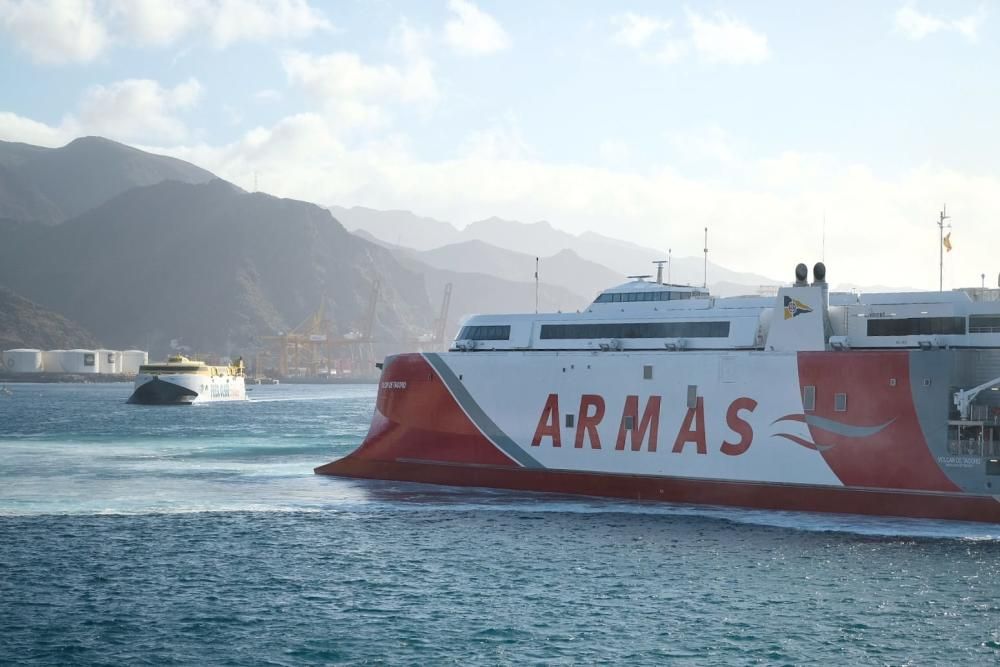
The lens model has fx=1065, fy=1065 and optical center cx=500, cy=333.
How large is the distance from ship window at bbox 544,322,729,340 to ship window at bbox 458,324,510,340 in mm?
1703

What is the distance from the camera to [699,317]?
113ft

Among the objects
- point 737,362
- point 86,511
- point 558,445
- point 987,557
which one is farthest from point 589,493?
point 86,511

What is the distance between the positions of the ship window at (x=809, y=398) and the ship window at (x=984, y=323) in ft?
15.6

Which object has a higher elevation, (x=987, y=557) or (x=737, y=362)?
(x=737, y=362)

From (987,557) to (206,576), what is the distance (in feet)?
61.5

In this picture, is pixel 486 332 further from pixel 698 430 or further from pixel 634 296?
pixel 698 430

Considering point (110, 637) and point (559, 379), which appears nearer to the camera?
point (110, 637)

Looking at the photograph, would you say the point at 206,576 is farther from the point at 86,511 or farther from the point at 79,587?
the point at 86,511

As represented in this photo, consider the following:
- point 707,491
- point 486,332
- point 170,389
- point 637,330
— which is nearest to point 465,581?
point 707,491

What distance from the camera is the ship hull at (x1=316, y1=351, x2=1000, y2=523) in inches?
1163

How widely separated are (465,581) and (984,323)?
55.5ft

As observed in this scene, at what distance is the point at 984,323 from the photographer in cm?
3044

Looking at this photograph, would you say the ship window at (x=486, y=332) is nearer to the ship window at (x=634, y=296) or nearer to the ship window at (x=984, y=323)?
the ship window at (x=634, y=296)

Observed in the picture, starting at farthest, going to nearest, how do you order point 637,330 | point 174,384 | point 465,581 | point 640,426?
point 174,384, point 637,330, point 640,426, point 465,581
